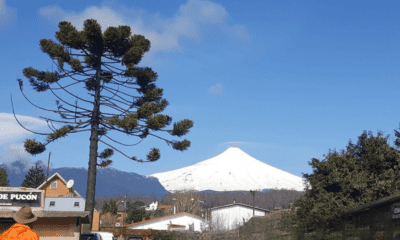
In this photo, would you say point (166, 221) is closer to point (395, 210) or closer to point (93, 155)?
point (93, 155)

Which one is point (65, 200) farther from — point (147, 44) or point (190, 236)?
point (147, 44)

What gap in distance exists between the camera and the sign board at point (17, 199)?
21141mm

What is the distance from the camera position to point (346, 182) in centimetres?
2912

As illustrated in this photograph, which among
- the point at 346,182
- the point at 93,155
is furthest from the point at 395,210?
the point at 93,155

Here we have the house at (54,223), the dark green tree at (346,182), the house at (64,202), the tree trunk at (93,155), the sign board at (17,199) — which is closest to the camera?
the house at (54,223)

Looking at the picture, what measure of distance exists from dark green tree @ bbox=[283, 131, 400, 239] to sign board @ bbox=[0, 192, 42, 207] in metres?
15.0

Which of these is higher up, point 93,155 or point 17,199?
point 93,155

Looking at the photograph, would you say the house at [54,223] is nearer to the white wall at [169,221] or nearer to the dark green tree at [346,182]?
the dark green tree at [346,182]

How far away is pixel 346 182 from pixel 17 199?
19.1 metres

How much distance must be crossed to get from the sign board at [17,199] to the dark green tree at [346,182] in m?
15.0

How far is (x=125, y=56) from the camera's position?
26953mm

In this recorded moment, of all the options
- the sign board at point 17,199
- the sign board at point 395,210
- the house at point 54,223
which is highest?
the sign board at point 17,199

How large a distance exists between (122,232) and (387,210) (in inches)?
1766

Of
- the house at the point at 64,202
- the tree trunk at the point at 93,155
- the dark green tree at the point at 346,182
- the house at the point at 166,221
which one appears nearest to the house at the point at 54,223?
the tree trunk at the point at 93,155
